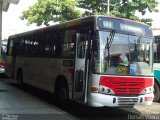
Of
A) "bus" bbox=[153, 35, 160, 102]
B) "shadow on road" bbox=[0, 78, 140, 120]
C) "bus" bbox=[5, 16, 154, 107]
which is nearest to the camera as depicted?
"bus" bbox=[5, 16, 154, 107]

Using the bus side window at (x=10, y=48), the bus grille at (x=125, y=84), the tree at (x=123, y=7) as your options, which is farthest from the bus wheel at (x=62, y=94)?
the tree at (x=123, y=7)

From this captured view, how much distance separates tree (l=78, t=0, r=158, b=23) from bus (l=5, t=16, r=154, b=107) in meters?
16.5

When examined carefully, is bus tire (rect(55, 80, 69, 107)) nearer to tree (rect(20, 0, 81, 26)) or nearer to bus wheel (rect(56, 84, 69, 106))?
bus wheel (rect(56, 84, 69, 106))

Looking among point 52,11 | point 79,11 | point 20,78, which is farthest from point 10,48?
point 52,11

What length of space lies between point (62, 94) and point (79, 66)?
5.33 feet

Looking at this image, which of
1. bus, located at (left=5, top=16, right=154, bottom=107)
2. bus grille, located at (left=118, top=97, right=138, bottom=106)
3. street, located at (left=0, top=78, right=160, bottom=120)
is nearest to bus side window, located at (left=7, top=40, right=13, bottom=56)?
street, located at (left=0, top=78, right=160, bottom=120)

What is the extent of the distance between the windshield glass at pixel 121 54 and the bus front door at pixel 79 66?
0.73m

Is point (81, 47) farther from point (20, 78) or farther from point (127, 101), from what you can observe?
point (20, 78)

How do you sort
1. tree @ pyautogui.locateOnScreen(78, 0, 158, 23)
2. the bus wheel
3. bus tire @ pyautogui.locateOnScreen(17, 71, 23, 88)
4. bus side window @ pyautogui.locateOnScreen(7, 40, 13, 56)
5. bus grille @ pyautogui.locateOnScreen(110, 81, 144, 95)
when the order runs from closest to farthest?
bus grille @ pyautogui.locateOnScreen(110, 81, 144, 95)
the bus wheel
bus tire @ pyautogui.locateOnScreen(17, 71, 23, 88)
bus side window @ pyautogui.locateOnScreen(7, 40, 13, 56)
tree @ pyautogui.locateOnScreen(78, 0, 158, 23)

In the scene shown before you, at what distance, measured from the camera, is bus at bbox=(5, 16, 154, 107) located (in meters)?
10.1

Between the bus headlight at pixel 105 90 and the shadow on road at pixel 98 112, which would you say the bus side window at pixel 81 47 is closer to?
the bus headlight at pixel 105 90

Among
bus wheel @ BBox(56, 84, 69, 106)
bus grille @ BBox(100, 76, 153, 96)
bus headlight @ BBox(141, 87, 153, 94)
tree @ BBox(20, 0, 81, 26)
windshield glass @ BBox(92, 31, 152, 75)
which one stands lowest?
bus wheel @ BBox(56, 84, 69, 106)

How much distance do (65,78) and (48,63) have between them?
1809 millimetres

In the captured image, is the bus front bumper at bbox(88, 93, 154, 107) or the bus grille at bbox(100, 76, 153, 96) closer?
the bus front bumper at bbox(88, 93, 154, 107)
